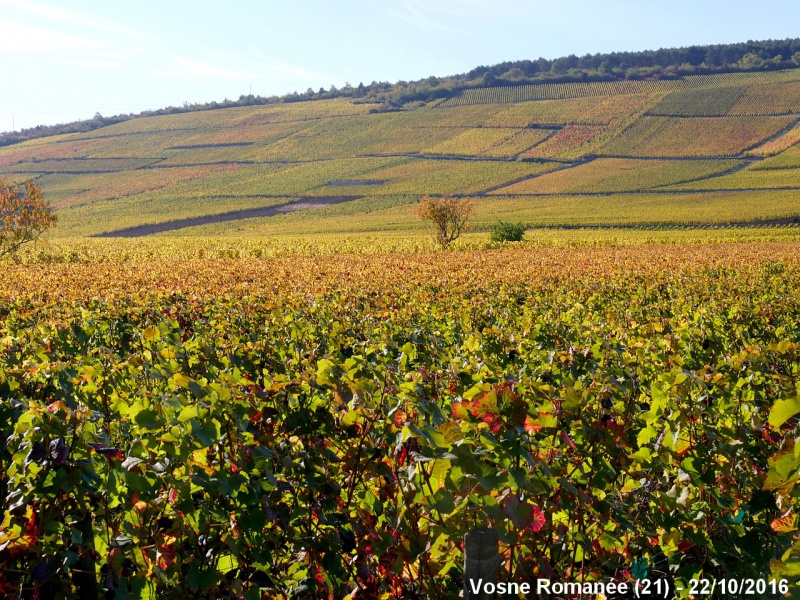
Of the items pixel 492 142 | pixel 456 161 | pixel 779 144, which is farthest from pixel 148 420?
pixel 492 142

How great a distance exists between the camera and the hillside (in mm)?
95188

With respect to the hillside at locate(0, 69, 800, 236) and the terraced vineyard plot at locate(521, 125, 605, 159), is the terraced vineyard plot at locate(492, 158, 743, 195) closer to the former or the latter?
the hillside at locate(0, 69, 800, 236)

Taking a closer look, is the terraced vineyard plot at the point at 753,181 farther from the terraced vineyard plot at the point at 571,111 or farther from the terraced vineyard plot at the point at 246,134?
the terraced vineyard plot at the point at 246,134

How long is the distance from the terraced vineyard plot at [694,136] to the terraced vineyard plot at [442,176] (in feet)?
67.3

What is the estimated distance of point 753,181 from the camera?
102688 mm

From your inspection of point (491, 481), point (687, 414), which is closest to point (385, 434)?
point (491, 481)

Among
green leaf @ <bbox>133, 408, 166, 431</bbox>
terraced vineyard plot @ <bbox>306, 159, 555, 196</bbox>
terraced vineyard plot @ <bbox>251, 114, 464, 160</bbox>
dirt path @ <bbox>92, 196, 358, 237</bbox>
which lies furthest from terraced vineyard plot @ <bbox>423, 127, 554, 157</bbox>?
green leaf @ <bbox>133, 408, 166, 431</bbox>

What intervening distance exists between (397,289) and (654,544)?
13.3 m

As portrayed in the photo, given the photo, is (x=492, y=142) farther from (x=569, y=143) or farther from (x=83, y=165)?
(x=83, y=165)

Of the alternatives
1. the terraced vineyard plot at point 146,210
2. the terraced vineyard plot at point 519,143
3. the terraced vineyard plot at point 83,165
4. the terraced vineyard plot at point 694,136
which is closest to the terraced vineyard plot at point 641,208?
the terraced vineyard plot at point 694,136

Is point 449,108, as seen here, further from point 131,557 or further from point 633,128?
point 131,557

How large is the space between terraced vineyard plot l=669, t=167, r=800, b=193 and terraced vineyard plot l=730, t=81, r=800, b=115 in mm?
42636

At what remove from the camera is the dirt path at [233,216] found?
91300 mm

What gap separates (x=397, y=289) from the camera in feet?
54.1
